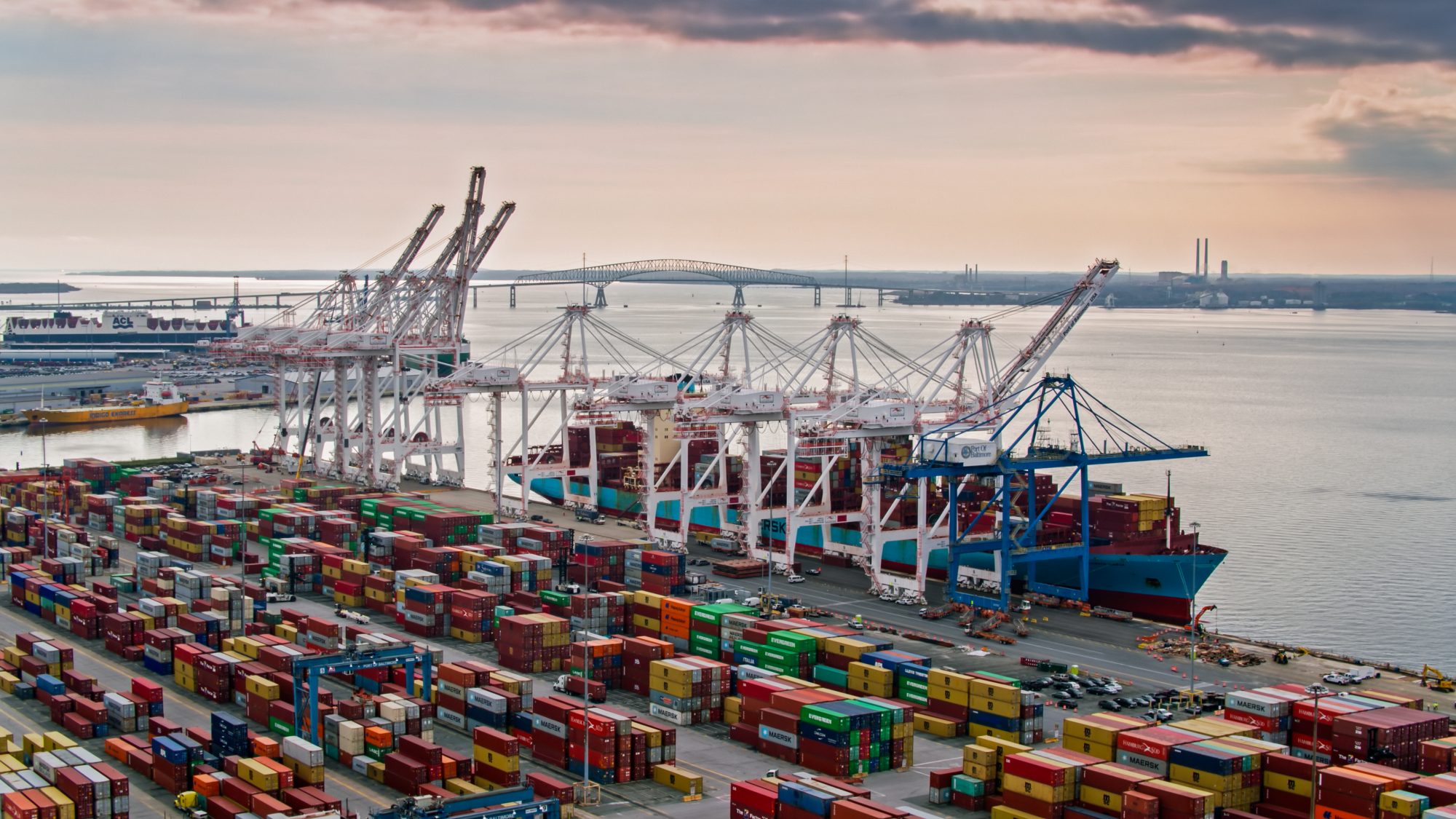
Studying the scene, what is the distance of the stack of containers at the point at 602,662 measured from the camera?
122 feet

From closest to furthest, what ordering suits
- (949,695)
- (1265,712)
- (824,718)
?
1. (824,718)
2. (1265,712)
3. (949,695)

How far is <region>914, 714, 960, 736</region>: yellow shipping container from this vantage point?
3378 centimetres

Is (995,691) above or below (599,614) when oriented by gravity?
above

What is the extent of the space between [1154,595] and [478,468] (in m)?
47.4

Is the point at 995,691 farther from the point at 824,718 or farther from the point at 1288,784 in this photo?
the point at 1288,784

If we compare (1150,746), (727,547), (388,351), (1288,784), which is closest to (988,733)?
(1150,746)

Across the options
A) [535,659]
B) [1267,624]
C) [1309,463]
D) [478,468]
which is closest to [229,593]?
[535,659]

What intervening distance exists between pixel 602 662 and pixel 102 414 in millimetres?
83932

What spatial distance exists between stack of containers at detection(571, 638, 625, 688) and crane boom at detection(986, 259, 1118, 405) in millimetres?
21346

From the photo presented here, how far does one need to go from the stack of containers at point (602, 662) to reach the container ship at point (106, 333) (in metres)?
123

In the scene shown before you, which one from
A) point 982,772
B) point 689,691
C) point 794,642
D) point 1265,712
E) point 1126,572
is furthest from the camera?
point 1126,572

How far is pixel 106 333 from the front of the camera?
155 m

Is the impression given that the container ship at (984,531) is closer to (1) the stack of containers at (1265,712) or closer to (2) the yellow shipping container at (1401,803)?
(1) the stack of containers at (1265,712)

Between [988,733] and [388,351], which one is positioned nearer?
[988,733]
